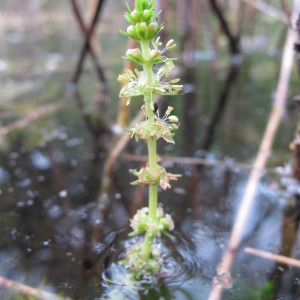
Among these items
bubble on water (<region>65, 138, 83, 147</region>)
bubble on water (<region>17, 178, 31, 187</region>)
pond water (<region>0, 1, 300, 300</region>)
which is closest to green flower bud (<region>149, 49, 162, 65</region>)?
pond water (<region>0, 1, 300, 300</region>)

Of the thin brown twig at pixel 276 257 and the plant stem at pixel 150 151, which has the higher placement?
the plant stem at pixel 150 151

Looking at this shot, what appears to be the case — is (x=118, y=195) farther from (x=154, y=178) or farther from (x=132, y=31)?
(x=132, y=31)

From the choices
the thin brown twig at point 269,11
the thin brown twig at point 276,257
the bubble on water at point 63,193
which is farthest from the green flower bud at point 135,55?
the thin brown twig at point 269,11

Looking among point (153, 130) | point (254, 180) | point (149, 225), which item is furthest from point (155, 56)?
point (254, 180)

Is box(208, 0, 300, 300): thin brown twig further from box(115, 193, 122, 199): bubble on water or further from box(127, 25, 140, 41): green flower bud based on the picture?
box(127, 25, 140, 41): green flower bud

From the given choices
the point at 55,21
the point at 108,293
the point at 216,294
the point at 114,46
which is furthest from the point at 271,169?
the point at 55,21

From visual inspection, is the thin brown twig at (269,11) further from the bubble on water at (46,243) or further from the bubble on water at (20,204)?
the bubble on water at (46,243)

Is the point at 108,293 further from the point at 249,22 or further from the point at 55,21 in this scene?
the point at 55,21
